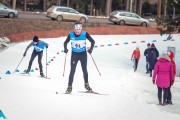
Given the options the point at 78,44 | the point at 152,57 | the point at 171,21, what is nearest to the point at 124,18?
the point at 171,21

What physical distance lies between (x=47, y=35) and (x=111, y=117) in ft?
97.5

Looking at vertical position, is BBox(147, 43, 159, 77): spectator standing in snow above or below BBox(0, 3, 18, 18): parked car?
below

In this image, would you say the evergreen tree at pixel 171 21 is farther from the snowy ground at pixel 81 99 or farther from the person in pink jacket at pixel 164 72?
the person in pink jacket at pixel 164 72

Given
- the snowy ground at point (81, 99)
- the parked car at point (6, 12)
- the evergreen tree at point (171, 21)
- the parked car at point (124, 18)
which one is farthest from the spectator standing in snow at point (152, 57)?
the parked car at point (124, 18)

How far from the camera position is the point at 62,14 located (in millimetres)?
42688

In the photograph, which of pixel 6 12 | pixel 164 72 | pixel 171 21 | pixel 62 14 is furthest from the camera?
pixel 62 14

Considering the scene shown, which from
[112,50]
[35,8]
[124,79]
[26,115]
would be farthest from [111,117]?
[35,8]

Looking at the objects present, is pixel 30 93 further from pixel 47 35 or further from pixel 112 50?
pixel 47 35

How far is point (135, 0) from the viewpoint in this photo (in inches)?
2822

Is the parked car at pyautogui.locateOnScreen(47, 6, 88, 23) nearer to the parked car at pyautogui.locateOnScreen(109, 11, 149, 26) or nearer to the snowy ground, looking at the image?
the parked car at pyautogui.locateOnScreen(109, 11, 149, 26)

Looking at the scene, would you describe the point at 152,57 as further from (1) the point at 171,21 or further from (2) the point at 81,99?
(2) the point at 81,99

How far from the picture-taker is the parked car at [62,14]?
4228 cm

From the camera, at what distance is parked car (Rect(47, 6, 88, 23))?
42281mm

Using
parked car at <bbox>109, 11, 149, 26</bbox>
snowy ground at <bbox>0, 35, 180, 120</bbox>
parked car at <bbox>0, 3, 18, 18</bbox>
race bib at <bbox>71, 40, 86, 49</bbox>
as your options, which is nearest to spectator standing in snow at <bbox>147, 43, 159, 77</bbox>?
snowy ground at <bbox>0, 35, 180, 120</bbox>
